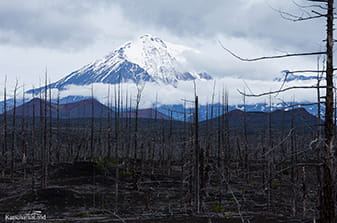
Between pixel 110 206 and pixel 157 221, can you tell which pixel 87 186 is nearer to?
pixel 110 206

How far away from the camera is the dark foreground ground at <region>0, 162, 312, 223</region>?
19.5m

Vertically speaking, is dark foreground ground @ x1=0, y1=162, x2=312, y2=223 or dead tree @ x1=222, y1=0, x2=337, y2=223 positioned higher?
dead tree @ x1=222, y1=0, x2=337, y2=223

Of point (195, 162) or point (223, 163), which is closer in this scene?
point (195, 162)

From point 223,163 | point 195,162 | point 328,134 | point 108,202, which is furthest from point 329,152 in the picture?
point 108,202

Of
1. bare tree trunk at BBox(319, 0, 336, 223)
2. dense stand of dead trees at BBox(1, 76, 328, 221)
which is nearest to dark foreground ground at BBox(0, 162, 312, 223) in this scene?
dense stand of dead trees at BBox(1, 76, 328, 221)

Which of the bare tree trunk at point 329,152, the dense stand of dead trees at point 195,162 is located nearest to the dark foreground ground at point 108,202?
the dense stand of dead trees at point 195,162

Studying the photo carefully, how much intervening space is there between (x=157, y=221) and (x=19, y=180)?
72.2ft

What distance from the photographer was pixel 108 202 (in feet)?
87.1

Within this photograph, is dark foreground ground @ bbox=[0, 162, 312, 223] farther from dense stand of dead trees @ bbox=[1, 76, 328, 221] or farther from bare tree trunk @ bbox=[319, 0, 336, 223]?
bare tree trunk @ bbox=[319, 0, 336, 223]

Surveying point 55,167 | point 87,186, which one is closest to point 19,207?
point 87,186

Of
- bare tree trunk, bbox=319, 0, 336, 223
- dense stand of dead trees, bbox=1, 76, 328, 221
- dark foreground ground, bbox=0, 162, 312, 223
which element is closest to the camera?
bare tree trunk, bbox=319, 0, 336, 223

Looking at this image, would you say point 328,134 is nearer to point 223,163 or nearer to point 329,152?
point 329,152

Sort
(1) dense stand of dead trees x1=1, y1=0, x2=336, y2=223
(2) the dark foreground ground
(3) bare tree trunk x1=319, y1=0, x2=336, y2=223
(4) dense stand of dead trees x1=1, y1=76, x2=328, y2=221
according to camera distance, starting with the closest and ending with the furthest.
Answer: (3) bare tree trunk x1=319, y1=0, x2=336, y2=223 → (1) dense stand of dead trees x1=1, y1=0, x2=336, y2=223 → (4) dense stand of dead trees x1=1, y1=76, x2=328, y2=221 → (2) the dark foreground ground

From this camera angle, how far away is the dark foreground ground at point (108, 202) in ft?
64.0
